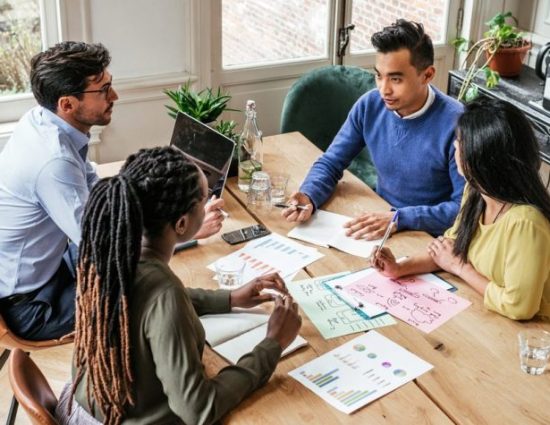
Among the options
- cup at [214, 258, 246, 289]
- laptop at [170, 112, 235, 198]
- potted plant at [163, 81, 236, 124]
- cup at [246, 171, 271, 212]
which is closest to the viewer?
cup at [214, 258, 246, 289]

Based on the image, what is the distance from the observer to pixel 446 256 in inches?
80.9

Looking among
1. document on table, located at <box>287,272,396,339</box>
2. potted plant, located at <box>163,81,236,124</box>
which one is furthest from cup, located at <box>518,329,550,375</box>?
potted plant, located at <box>163,81,236,124</box>

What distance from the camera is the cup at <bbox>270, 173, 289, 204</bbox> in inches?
98.3

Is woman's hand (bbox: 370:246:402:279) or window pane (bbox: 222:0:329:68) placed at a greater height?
window pane (bbox: 222:0:329:68)

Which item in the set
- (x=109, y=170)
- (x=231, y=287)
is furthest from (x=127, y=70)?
(x=231, y=287)

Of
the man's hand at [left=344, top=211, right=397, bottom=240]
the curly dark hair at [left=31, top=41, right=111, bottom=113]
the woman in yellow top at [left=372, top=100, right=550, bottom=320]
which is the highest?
the curly dark hair at [left=31, top=41, right=111, bottom=113]

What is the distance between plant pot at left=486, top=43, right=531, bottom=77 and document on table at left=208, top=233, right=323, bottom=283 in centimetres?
197

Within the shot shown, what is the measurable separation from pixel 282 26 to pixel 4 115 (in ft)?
4.62

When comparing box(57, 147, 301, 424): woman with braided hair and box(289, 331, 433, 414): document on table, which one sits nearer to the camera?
box(57, 147, 301, 424): woman with braided hair

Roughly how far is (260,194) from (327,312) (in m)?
0.68

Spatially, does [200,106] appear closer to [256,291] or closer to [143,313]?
[256,291]

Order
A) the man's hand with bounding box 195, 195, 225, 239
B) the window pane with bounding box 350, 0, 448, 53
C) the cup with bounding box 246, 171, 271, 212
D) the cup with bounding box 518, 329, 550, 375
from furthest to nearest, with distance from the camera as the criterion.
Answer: the window pane with bounding box 350, 0, 448, 53
the cup with bounding box 246, 171, 271, 212
the man's hand with bounding box 195, 195, 225, 239
the cup with bounding box 518, 329, 550, 375

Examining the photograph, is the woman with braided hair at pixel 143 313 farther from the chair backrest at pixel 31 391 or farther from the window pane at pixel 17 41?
the window pane at pixel 17 41

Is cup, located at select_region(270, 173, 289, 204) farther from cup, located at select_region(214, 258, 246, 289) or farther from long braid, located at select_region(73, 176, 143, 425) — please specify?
long braid, located at select_region(73, 176, 143, 425)
